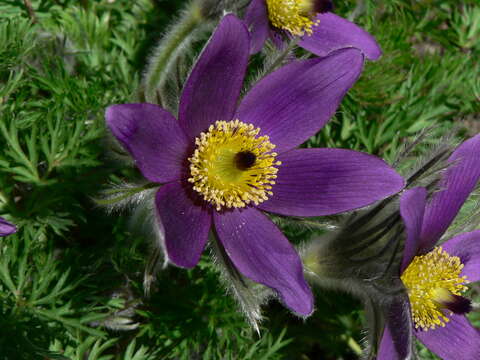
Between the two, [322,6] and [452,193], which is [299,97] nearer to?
[322,6]

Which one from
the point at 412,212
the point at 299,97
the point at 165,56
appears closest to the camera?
the point at 412,212

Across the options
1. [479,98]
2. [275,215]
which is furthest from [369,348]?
[479,98]

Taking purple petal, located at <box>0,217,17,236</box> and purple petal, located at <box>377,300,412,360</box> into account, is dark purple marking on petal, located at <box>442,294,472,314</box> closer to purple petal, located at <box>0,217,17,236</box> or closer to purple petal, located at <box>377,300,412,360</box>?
purple petal, located at <box>377,300,412,360</box>

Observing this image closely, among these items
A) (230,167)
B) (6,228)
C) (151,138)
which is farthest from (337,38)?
(6,228)

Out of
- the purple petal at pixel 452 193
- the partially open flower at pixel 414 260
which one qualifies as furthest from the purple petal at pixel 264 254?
the purple petal at pixel 452 193

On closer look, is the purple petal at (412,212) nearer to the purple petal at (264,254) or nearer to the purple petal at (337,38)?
the purple petal at (264,254)

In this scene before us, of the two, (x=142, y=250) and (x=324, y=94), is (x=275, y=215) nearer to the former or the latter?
(x=324, y=94)
